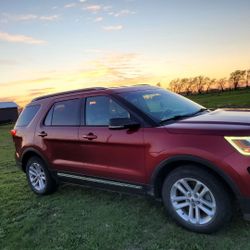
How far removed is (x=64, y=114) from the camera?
650cm

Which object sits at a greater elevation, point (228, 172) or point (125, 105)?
point (125, 105)

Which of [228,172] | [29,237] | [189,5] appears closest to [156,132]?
[228,172]

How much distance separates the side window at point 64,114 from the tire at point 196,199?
2.12 m

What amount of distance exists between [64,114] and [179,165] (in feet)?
8.45

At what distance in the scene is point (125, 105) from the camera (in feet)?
17.7

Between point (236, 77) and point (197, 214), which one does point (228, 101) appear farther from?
point (236, 77)

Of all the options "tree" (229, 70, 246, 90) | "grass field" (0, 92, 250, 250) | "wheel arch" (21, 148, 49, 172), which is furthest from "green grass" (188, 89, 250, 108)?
"tree" (229, 70, 246, 90)

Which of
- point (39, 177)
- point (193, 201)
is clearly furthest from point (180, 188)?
point (39, 177)

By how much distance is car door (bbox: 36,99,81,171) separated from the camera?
20.3ft

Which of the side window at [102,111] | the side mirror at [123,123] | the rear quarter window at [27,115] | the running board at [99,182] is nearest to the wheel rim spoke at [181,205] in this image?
the running board at [99,182]

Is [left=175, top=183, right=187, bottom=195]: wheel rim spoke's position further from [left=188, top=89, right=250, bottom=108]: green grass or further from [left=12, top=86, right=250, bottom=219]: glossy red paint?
[left=188, top=89, right=250, bottom=108]: green grass

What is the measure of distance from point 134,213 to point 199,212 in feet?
3.96

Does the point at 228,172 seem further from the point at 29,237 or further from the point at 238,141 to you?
the point at 29,237

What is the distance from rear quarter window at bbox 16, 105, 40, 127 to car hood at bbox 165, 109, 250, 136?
3353mm
